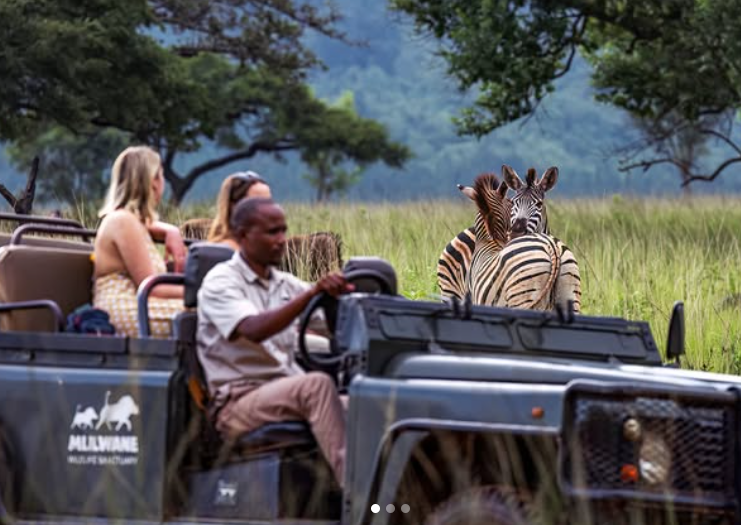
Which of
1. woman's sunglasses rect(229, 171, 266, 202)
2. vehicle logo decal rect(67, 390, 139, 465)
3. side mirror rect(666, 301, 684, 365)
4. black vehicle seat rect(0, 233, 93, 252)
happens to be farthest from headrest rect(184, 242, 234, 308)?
side mirror rect(666, 301, 684, 365)

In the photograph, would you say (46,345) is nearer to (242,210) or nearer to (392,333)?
(242,210)

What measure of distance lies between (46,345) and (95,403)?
29cm

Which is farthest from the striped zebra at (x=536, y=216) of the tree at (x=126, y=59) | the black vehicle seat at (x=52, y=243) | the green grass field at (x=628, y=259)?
the tree at (x=126, y=59)

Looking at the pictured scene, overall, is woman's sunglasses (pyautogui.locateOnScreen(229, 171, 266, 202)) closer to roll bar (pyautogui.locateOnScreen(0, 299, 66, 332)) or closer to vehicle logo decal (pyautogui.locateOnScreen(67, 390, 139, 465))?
roll bar (pyautogui.locateOnScreen(0, 299, 66, 332))

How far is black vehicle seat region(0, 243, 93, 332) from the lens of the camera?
6246 mm

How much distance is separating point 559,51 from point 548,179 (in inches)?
498

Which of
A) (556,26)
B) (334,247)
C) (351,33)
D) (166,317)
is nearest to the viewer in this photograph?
(166,317)

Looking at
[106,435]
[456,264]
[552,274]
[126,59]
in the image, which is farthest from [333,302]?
[126,59]

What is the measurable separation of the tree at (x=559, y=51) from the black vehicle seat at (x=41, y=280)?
14.0 meters

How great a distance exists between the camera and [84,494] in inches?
220

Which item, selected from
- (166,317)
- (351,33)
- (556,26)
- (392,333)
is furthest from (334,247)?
(351,33)

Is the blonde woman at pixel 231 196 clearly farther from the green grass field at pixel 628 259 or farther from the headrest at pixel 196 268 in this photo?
the green grass field at pixel 628 259

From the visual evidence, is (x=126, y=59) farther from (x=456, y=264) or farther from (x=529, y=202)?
(x=529, y=202)

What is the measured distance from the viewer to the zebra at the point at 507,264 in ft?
29.9
